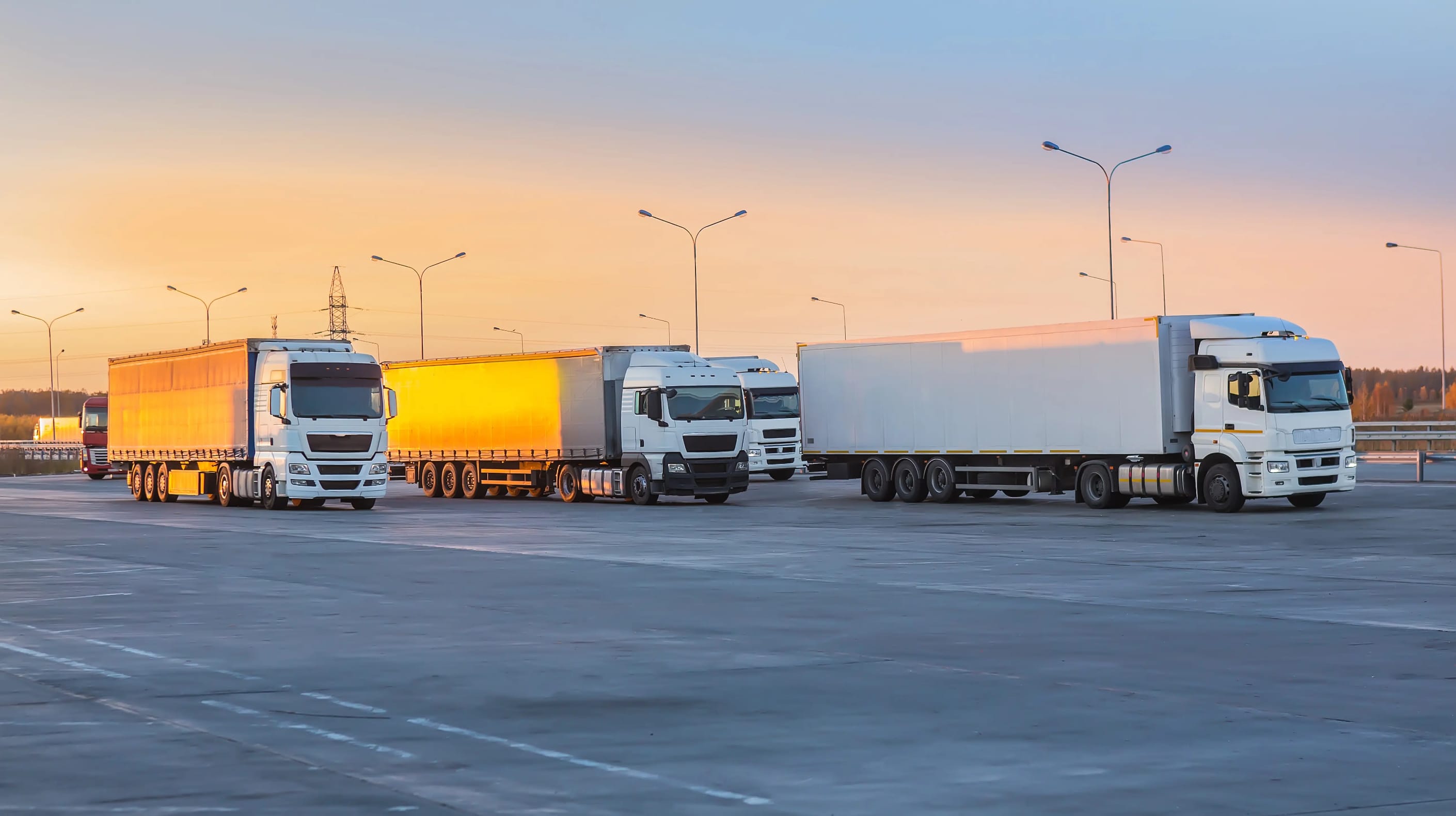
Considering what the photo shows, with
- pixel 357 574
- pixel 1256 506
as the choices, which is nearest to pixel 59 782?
pixel 357 574

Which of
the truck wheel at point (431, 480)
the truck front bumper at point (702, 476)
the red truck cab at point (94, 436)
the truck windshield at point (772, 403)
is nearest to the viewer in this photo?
the truck front bumper at point (702, 476)

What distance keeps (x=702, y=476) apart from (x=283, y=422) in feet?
30.1

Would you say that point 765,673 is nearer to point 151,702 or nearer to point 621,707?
point 621,707

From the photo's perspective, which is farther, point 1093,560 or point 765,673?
point 1093,560

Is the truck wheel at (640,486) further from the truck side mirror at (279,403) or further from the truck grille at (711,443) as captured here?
the truck side mirror at (279,403)

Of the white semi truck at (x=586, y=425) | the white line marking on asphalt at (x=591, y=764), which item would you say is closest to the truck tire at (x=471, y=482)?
the white semi truck at (x=586, y=425)

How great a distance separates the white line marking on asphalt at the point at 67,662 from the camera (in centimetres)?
1176

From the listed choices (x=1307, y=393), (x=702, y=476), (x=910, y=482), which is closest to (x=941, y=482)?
(x=910, y=482)

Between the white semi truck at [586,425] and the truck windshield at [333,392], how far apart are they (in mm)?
4517

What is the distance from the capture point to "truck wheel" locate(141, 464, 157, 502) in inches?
1804

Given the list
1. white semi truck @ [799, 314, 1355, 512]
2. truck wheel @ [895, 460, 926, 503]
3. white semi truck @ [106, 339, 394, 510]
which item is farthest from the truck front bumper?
white semi truck @ [106, 339, 394, 510]

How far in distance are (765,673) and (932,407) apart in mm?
25945

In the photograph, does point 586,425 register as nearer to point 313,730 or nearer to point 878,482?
point 878,482

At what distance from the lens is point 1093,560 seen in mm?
21141
